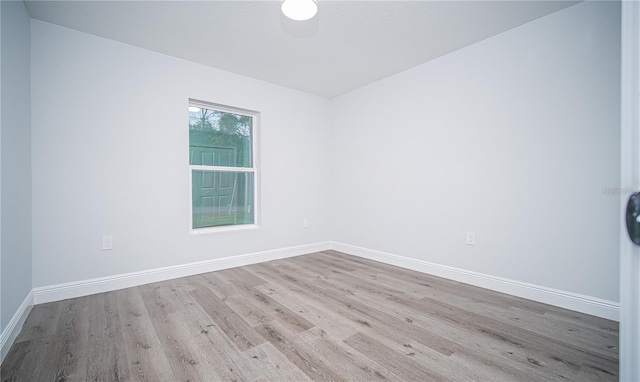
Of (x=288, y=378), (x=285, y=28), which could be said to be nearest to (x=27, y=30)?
(x=285, y=28)

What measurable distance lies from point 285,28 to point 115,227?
243 cm

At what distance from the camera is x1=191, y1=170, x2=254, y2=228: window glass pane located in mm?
3227

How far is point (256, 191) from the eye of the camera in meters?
3.68

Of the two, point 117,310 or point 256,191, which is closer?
point 117,310

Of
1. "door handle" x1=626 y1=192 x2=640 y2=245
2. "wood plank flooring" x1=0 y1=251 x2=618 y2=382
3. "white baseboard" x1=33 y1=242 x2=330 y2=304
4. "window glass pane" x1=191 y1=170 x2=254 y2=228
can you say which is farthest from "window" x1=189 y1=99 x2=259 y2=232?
"door handle" x1=626 y1=192 x2=640 y2=245

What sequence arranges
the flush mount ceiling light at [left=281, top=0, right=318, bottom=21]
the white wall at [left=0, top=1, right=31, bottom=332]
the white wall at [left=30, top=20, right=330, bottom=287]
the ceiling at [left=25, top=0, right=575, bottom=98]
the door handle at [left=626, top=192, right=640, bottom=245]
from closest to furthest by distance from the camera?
the door handle at [left=626, top=192, right=640, bottom=245] → the white wall at [left=0, top=1, right=31, bottom=332] → the flush mount ceiling light at [left=281, top=0, right=318, bottom=21] → the ceiling at [left=25, top=0, right=575, bottom=98] → the white wall at [left=30, top=20, right=330, bottom=287]

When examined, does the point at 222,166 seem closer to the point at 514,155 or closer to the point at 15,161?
the point at 15,161

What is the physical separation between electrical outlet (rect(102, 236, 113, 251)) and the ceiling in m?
1.87

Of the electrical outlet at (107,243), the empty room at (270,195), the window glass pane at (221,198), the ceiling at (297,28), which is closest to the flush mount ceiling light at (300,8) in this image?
the empty room at (270,195)

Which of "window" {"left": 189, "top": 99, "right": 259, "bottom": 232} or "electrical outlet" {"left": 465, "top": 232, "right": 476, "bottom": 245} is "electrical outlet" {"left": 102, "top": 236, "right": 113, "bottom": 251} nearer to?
"window" {"left": 189, "top": 99, "right": 259, "bottom": 232}

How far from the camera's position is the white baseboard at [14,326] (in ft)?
5.17

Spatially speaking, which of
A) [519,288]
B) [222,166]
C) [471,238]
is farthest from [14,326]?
[519,288]

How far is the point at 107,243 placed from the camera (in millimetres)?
2574

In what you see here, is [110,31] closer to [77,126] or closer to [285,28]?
[77,126]
